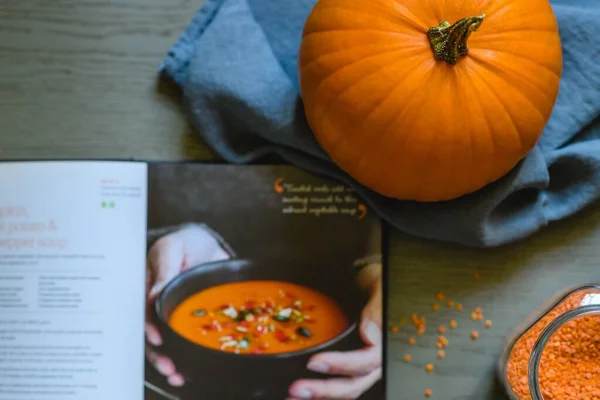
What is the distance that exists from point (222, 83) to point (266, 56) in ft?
0.17

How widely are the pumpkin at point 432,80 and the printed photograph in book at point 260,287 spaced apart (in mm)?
116

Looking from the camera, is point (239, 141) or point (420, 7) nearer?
point (420, 7)

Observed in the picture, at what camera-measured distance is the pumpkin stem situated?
488mm

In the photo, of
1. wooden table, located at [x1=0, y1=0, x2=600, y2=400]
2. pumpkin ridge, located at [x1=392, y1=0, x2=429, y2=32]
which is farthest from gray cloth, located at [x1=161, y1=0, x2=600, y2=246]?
pumpkin ridge, located at [x1=392, y1=0, x2=429, y2=32]

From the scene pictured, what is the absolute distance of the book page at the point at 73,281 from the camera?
66 centimetres

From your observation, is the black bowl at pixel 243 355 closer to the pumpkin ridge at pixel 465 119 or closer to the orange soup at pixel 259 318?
the orange soup at pixel 259 318

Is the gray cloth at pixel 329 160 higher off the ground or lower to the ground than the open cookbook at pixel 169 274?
higher

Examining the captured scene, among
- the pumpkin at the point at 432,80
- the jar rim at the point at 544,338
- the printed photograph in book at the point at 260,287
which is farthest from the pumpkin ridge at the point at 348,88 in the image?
the jar rim at the point at 544,338

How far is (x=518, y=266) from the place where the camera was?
0.67m

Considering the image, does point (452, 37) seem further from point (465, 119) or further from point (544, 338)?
point (544, 338)

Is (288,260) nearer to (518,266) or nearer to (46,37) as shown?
(518,266)

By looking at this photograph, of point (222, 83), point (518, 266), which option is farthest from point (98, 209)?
point (518, 266)

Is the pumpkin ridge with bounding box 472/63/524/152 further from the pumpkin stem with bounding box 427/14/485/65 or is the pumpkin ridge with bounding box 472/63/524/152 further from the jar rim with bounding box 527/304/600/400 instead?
the jar rim with bounding box 527/304/600/400

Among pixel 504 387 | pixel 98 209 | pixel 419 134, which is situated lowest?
pixel 504 387
